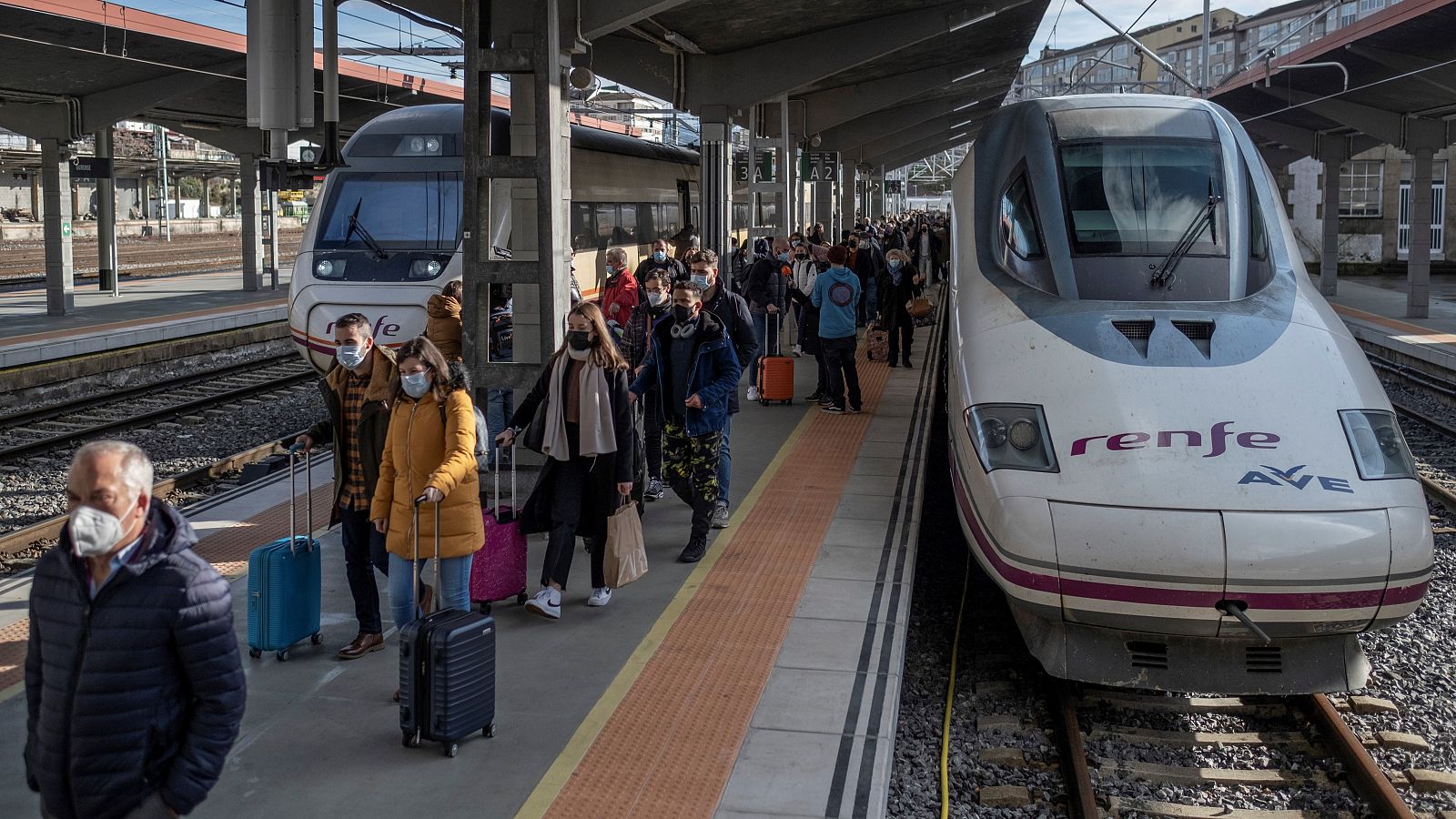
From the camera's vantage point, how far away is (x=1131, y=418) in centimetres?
617

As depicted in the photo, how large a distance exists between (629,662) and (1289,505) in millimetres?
3127

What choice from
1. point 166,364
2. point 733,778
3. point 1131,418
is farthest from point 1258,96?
point 733,778

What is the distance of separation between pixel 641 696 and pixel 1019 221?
3733mm

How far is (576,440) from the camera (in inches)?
273

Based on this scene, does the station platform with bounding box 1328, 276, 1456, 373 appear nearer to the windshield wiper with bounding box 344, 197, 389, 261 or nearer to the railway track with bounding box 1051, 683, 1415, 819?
the railway track with bounding box 1051, 683, 1415, 819

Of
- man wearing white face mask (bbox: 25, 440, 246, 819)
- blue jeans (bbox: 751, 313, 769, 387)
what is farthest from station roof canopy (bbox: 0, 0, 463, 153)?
man wearing white face mask (bbox: 25, 440, 246, 819)

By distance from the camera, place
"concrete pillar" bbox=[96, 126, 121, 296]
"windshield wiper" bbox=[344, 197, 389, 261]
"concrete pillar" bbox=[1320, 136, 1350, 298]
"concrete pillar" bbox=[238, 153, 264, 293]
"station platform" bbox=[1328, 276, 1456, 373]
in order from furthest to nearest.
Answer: "concrete pillar" bbox=[1320, 136, 1350, 298] < "concrete pillar" bbox=[238, 153, 264, 293] < "concrete pillar" bbox=[96, 126, 121, 296] < "station platform" bbox=[1328, 276, 1456, 373] < "windshield wiper" bbox=[344, 197, 389, 261]

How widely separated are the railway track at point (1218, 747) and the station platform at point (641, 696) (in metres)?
0.88

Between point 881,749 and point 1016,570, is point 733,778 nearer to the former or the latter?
point 881,749

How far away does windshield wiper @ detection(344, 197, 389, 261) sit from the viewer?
13.5 metres

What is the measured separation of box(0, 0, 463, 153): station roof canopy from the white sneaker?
13.8 meters

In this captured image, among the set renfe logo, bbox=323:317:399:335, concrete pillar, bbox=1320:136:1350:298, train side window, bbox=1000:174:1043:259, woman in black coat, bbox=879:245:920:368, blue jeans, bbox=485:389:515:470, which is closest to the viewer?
train side window, bbox=1000:174:1043:259

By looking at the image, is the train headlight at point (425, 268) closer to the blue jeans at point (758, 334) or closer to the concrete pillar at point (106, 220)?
the blue jeans at point (758, 334)

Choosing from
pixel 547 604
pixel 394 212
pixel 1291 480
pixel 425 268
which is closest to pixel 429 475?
pixel 547 604
